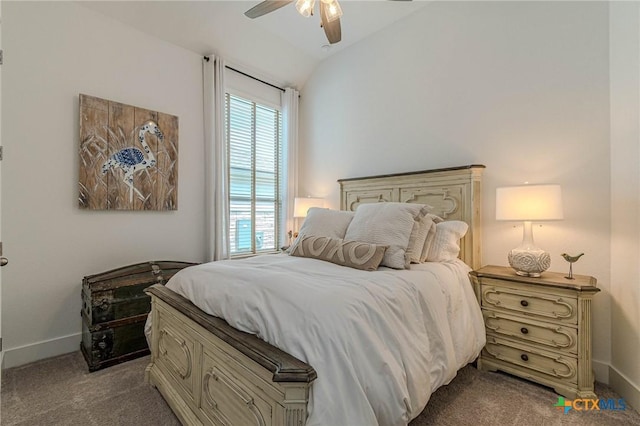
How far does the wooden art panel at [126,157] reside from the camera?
2.45m

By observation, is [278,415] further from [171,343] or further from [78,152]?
[78,152]

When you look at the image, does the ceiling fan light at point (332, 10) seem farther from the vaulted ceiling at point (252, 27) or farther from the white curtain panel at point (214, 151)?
the white curtain panel at point (214, 151)

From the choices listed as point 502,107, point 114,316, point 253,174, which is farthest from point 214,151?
point 502,107

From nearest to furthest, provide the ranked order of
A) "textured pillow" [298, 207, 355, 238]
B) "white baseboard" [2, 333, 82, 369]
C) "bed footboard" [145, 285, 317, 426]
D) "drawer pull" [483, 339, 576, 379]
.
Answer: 1. "bed footboard" [145, 285, 317, 426]
2. "drawer pull" [483, 339, 576, 379]
3. "white baseboard" [2, 333, 82, 369]
4. "textured pillow" [298, 207, 355, 238]

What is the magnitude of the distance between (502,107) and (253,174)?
280 centimetres

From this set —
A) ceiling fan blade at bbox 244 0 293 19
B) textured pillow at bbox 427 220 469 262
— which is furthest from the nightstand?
ceiling fan blade at bbox 244 0 293 19

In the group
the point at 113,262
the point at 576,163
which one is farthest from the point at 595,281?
the point at 113,262

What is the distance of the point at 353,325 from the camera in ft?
3.64

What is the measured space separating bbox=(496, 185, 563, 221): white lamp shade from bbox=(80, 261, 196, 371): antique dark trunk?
2860 millimetres

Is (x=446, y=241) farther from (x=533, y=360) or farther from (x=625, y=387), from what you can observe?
(x=625, y=387)

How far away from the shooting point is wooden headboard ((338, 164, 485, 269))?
8.00 ft

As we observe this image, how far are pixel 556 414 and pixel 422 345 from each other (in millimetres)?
1032

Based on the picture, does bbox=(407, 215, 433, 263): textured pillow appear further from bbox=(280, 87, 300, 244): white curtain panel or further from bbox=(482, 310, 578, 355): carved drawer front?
bbox=(280, 87, 300, 244): white curtain panel

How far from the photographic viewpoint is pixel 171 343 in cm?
168
